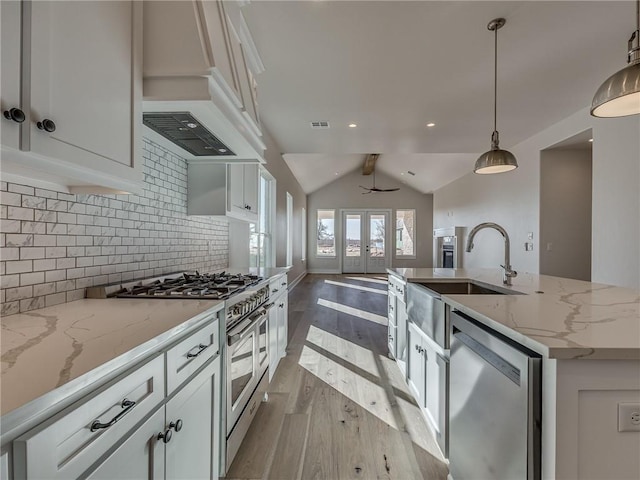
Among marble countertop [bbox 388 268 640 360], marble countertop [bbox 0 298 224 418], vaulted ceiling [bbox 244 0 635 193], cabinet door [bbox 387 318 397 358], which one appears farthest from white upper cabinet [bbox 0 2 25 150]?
cabinet door [bbox 387 318 397 358]

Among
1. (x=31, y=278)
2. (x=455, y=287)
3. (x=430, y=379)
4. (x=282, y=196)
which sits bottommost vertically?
Answer: (x=430, y=379)

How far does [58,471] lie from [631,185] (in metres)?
4.63

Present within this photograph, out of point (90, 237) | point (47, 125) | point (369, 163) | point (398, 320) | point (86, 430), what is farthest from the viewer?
point (369, 163)

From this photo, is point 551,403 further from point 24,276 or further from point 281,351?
point 281,351

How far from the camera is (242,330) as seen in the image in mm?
1630

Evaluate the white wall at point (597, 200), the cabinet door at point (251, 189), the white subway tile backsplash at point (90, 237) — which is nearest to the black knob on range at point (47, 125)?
the white subway tile backsplash at point (90, 237)

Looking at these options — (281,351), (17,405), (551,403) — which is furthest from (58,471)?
(281,351)

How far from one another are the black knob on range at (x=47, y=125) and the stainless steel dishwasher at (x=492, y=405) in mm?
1464

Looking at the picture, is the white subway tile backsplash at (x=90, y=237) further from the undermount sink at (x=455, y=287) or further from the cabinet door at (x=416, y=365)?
the undermount sink at (x=455, y=287)

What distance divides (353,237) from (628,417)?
10.4m

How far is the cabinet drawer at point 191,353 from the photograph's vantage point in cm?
100

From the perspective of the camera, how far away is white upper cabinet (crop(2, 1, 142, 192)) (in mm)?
759

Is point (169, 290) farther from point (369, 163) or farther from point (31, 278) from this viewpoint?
point (369, 163)

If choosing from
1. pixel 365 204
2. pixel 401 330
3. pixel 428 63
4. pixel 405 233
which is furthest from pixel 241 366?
pixel 405 233
